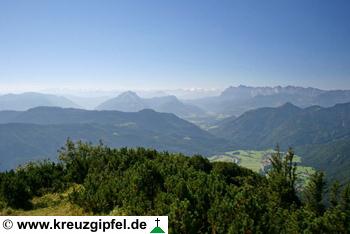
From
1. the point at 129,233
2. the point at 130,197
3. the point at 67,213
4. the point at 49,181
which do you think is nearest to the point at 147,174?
the point at 130,197

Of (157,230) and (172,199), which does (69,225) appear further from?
(172,199)

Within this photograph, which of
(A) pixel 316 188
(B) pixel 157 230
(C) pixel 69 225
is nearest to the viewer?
(C) pixel 69 225

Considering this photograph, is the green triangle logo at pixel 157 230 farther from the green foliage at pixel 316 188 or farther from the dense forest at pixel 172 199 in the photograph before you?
the green foliage at pixel 316 188

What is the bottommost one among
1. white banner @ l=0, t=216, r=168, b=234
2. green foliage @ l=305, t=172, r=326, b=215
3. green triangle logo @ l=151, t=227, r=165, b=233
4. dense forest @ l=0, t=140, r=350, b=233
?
green foliage @ l=305, t=172, r=326, b=215

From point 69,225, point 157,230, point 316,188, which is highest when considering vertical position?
point 69,225

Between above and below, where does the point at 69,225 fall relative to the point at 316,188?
above

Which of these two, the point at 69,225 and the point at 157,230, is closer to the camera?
the point at 69,225

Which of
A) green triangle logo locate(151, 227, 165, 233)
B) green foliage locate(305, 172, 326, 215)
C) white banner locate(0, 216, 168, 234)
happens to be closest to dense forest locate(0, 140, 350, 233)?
green triangle logo locate(151, 227, 165, 233)

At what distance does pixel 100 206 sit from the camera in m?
25.4

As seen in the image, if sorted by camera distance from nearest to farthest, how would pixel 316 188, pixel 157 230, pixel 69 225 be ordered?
pixel 69 225 < pixel 157 230 < pixel 316 188

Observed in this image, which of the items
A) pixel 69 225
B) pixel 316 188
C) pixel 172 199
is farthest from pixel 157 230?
pixel 316 188

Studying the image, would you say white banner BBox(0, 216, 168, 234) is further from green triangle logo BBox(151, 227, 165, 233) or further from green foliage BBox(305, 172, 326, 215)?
green foliage BBox(305, 172, 326, 215)

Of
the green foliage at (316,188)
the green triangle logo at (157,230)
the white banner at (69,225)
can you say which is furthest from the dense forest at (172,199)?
the green foliage at (316,188)

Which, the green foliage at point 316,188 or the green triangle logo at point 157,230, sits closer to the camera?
the green triangle logo at point 157,230
